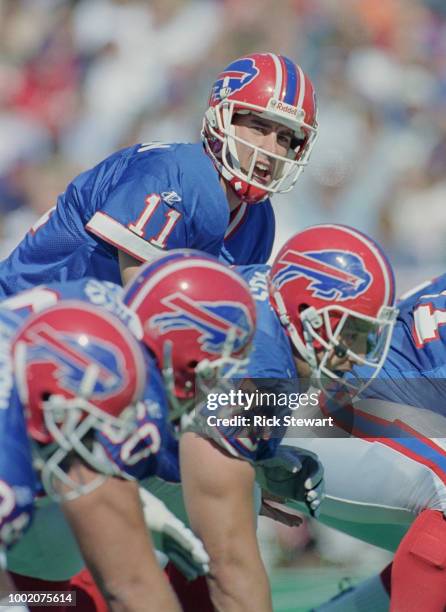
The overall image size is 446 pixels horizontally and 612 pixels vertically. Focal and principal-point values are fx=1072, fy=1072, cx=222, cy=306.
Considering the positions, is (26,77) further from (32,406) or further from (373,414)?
(32,406)

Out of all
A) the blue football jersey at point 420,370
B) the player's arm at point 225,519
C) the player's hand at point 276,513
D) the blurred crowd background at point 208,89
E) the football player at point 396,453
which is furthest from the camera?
the blurred crowd background at point 208,89

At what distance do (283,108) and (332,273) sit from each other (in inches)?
31.3

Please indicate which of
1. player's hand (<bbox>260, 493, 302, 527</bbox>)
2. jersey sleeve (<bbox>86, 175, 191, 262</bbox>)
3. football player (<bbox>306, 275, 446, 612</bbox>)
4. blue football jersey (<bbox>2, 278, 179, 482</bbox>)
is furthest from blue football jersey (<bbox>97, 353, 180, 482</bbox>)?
football player (<bbox>306, 275, 446, 612</bbox>)

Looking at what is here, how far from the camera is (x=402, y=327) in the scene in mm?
3855

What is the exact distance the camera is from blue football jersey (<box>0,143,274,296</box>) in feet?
10.8

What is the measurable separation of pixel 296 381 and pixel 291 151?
1.03 meters

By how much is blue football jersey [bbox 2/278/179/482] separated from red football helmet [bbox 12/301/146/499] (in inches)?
4.7

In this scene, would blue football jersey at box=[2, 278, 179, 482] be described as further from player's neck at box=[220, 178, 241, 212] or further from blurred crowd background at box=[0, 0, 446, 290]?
blurred crowd background at box=[0, 0, 446, 290]

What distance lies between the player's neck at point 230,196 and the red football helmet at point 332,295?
0.59 metres

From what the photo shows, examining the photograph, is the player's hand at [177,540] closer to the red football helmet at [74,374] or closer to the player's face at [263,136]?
the red football helmet at [74,374]

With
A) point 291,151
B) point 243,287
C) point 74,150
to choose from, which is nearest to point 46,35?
point 74,150

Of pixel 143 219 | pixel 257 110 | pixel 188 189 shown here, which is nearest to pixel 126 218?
pixel 143 219

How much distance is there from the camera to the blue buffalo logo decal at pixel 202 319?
99.2 inches

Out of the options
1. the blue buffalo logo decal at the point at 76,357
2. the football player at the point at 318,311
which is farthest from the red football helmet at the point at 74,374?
the football player at the point at 318,311
